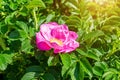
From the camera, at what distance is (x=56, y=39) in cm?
145

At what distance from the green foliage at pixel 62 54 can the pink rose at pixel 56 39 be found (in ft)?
0.11

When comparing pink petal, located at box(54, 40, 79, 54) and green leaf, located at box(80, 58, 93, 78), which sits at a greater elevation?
pink petal, located at box(54, 40, 79, 54)

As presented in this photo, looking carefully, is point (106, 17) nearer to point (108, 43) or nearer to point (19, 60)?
point (108, 43)

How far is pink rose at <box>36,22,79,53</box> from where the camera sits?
1.41m

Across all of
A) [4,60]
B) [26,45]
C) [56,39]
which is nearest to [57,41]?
[56,39]

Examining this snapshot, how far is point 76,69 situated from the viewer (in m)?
1.44

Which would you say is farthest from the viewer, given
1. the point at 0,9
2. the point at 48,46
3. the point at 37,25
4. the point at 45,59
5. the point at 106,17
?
the point at 106,17

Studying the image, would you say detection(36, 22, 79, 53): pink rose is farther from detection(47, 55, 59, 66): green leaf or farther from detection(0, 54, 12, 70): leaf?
detection(0, 54, 12, 70): leaf

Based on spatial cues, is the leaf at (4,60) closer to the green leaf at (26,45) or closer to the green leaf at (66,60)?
the green leaf at (26,45)

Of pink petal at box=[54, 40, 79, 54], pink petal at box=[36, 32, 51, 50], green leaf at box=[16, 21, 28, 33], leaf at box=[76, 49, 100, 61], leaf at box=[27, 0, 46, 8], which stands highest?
leaf at box=[27, 0, 46, 8]

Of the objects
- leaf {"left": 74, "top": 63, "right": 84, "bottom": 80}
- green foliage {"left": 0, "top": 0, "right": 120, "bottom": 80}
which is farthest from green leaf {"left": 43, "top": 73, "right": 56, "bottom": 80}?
leaf {"left": 74, "top": 63, "right": 84, "bottom": 80}

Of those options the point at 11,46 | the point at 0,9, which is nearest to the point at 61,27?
the point at 11,46

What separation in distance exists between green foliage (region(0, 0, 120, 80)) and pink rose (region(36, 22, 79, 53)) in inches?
1.3

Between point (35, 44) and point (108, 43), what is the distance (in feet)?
1.17
